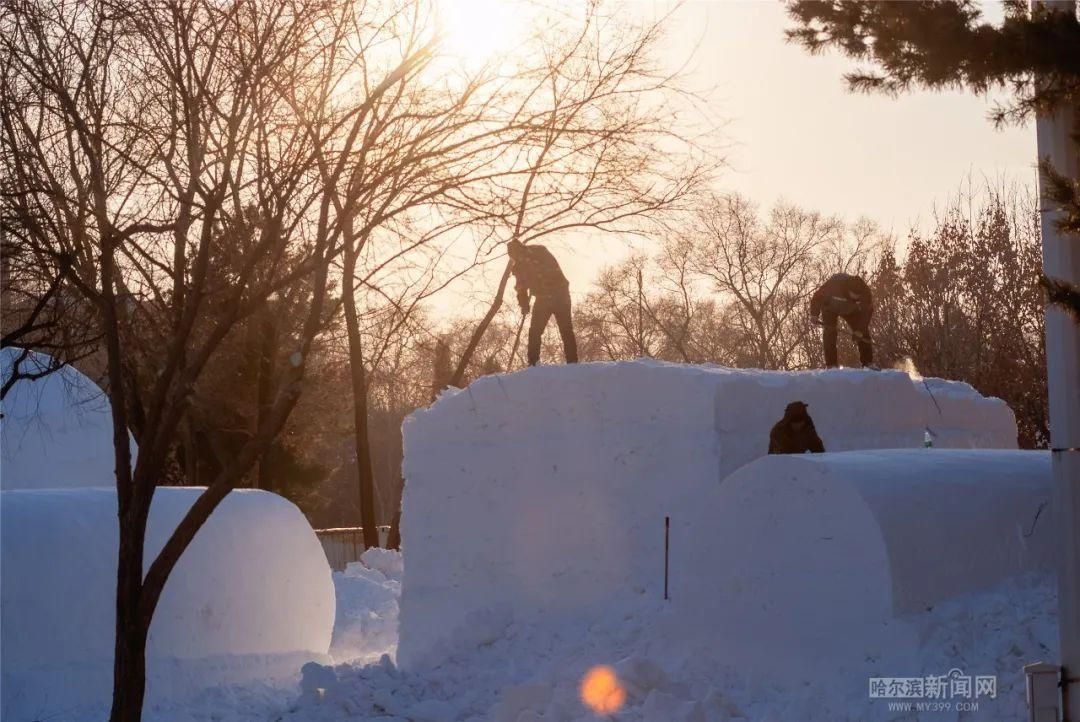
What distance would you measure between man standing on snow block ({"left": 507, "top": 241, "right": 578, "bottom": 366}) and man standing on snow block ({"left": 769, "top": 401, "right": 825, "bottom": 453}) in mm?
2636

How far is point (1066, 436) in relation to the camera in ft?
24.2

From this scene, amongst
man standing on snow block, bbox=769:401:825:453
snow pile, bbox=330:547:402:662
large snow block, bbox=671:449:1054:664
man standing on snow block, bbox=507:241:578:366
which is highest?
man standing on snow block, bbox=507:241:578:366

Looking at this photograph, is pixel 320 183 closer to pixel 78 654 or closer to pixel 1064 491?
pixel 1064 491

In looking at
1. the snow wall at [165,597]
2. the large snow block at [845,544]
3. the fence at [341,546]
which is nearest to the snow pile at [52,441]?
the snow wall at [165,597]

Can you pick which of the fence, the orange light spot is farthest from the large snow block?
the fence

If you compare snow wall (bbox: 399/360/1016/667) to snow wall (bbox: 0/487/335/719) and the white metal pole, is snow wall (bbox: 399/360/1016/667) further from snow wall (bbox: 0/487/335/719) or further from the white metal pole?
the white metal pole

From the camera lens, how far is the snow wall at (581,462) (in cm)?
1303

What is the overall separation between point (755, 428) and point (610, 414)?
1.41m

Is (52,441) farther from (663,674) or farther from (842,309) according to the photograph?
(663,674)

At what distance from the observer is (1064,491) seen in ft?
24.3

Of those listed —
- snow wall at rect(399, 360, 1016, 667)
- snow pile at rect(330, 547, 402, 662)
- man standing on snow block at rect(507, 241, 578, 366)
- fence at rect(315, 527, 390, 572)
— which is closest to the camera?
snow wall at rect(399, 360, 1016, 667)

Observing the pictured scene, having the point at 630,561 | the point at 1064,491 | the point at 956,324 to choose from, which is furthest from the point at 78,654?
the point at 956,324

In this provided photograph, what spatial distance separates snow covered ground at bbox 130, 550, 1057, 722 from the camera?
9.09m

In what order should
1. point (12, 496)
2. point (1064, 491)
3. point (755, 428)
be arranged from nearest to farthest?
point (1064, 491) < point (755, 428) < point (12, 496)
